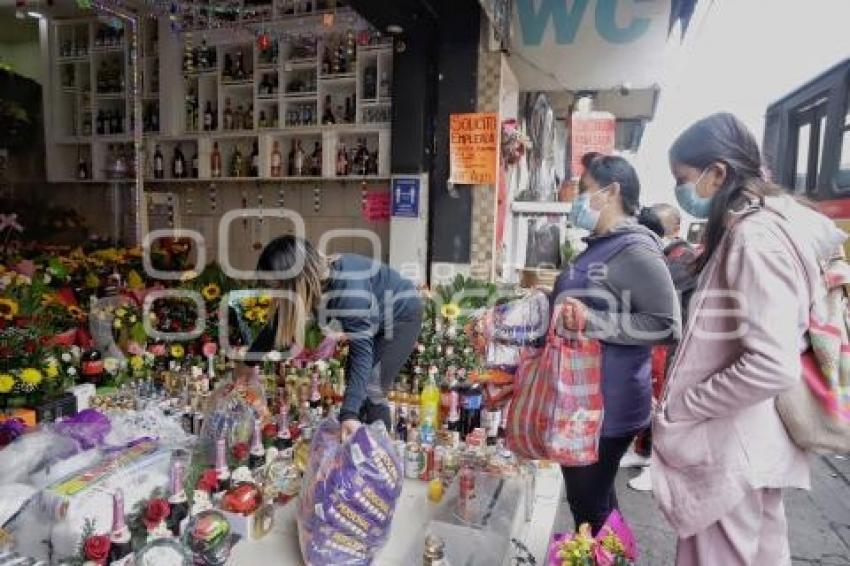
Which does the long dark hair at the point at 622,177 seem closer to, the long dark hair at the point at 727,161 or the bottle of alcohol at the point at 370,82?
the long dark hair at the point at 727,161

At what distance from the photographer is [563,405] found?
1.52m

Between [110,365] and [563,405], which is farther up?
[563,405]

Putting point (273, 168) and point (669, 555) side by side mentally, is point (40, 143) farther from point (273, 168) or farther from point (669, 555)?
point (669, 555)

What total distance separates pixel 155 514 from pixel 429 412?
1.15 metres

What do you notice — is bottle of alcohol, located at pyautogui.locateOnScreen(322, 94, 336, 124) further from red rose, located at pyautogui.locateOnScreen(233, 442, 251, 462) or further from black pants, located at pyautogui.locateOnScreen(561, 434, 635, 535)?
black pants, located at pyautogui.locateOnScreen(561, 434, 635, 535)

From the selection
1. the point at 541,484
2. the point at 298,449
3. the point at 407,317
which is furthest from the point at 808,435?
the point at 298,449

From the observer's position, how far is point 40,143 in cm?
582

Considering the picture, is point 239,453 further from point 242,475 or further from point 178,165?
point 178,165

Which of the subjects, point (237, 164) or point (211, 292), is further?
point (237, 164)

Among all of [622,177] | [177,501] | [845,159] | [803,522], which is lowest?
[803,522]

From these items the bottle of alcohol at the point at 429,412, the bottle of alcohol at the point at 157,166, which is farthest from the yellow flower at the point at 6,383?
the bottle of alcohol at the point at 157,166

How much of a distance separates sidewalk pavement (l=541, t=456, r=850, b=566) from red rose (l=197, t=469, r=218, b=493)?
1.54m

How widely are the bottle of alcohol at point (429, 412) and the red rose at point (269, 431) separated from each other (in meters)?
0.57

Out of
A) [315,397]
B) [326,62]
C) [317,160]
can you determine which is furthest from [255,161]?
[315,397]
